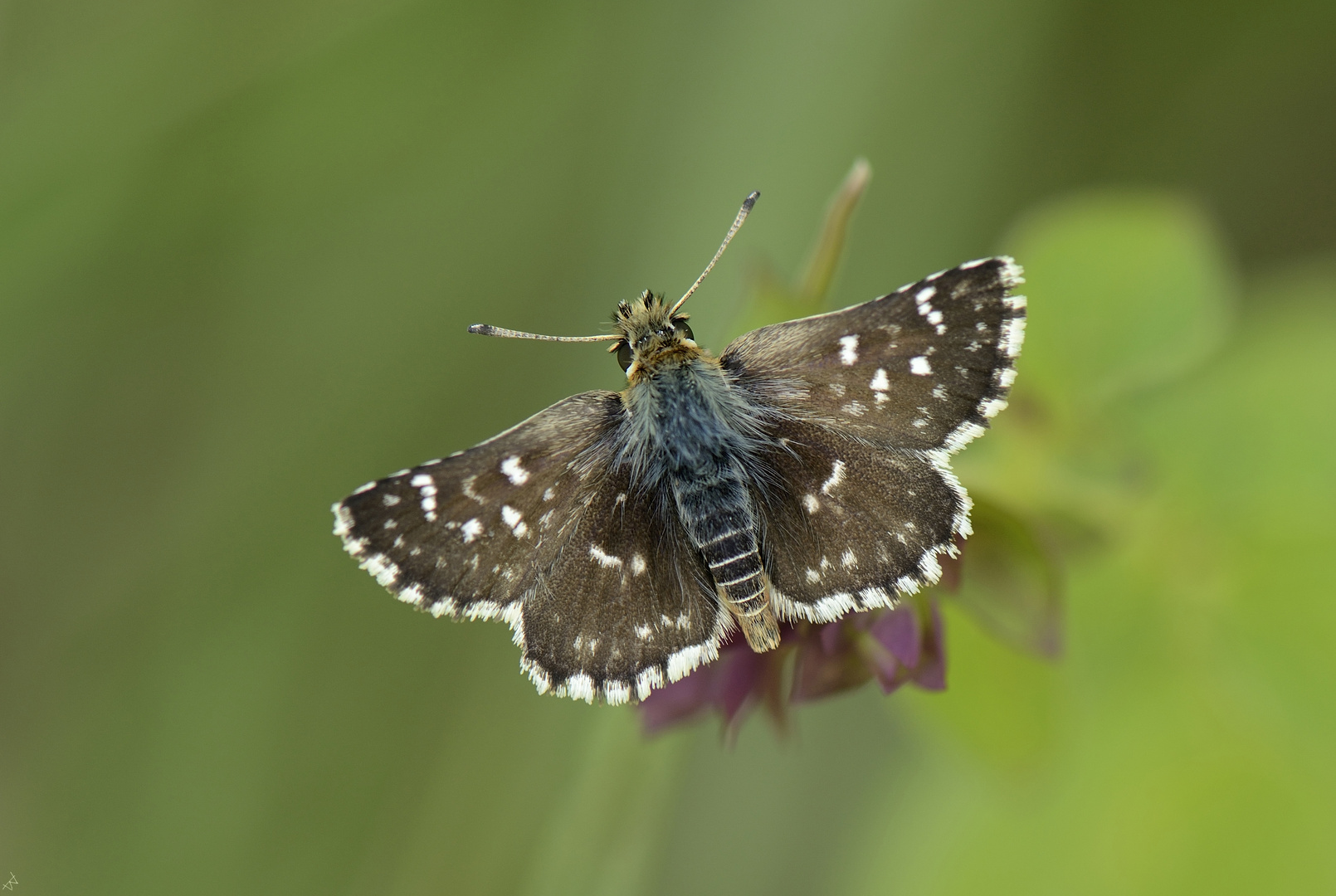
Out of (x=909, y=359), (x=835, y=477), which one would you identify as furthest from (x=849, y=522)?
(x=909, y=359)

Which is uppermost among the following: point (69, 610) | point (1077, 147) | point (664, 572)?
point (1077, 147)

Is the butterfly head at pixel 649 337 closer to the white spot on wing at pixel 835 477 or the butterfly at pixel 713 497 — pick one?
the butterfly at pixel 713 497

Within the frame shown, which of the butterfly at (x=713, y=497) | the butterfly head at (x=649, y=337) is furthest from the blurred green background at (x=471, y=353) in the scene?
the butterfly at (x=713, y=497)

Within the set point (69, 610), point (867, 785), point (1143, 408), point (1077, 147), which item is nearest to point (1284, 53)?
point (1077, 147)

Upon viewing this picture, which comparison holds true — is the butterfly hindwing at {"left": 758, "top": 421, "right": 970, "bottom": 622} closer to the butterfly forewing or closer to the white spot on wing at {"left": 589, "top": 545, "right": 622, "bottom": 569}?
the butterfly forewing

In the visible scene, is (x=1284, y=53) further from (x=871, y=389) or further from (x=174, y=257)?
(x=174, y=257)

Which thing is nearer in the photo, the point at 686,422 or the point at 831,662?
the point at 831,662

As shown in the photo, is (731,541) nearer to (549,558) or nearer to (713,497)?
(713,497)
